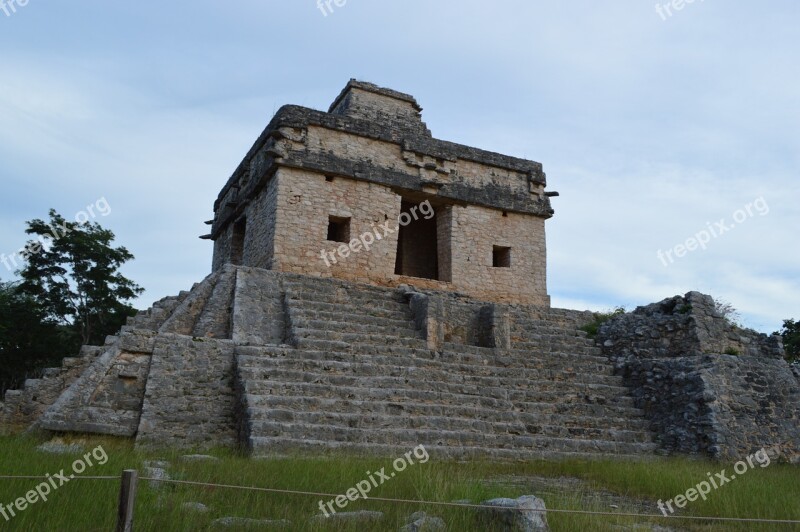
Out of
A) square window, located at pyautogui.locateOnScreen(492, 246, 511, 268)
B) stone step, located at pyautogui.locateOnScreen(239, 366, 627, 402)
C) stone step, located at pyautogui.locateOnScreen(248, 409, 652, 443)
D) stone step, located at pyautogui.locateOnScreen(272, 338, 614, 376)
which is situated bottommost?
stone step, located at pyautogui.locateOnScreen(248, 409, 652, 443)

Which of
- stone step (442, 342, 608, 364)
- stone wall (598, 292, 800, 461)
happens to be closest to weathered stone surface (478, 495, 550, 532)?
stone wall (598, 292, 800, 461)

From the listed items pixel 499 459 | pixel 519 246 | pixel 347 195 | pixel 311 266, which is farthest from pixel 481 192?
pixel 499 459

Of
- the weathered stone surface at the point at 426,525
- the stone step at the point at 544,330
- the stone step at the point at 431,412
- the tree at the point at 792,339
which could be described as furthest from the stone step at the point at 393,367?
the tree at the point at 792,339

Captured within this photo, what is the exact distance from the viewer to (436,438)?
735cm

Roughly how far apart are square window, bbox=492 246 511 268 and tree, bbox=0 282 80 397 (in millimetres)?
13360

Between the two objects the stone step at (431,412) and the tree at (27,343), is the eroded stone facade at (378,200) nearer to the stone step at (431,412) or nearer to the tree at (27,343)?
the stone step at (431,412)

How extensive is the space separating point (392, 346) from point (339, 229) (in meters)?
4.73

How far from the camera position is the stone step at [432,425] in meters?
6.84

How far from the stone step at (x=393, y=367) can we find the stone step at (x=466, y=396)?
0.34 m

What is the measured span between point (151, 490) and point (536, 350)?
7499mm

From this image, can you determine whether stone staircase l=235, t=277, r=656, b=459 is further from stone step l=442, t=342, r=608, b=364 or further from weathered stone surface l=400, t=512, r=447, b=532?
weathered stone surface l=400, t=512, r=447, b=532

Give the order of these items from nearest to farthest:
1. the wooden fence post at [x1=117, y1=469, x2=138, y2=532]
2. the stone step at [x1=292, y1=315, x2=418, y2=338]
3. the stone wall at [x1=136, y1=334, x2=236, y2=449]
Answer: the wooden fence post at [x1=117, y1=469, x2=138, y2=532]
the stone wall at [x1=136, y1=334, x2=236, y2=449]
the stone step at [x1=292, y1=315, x2=418, y2=338]

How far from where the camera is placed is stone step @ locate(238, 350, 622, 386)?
7.97m

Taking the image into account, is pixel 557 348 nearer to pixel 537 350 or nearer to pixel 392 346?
pixel 537 350
